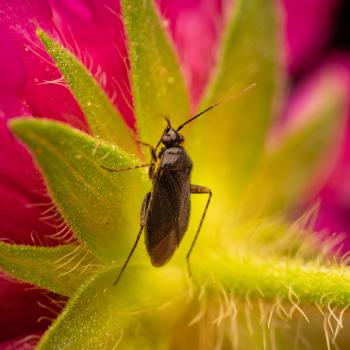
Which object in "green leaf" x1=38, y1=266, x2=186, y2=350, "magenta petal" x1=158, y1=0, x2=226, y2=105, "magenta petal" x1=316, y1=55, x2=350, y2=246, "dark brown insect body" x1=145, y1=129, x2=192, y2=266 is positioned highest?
"magenta petal" x1=158, y1=0, x2=226, y2=105

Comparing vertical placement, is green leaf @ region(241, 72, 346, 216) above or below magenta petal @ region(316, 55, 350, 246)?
above

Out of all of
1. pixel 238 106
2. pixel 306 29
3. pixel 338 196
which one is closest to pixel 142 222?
pixel 238 106

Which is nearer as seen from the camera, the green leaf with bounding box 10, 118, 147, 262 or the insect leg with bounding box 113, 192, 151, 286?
the green leaf with bounding box 10, 118, 147, 262

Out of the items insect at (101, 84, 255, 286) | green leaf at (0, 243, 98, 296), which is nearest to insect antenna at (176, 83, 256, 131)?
insect at (101, 84, 255, 286)

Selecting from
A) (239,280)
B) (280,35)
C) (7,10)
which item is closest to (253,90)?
(280,35)

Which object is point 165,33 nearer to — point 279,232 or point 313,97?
point 279,232

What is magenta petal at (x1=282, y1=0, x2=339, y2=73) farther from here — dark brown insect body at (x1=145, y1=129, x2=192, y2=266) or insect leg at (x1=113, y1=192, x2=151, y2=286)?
insect leg at (x1=113, y1=192, x2=151, y2=286)

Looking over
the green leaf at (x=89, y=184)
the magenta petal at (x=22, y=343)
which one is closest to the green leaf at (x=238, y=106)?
the green leaf at (x=89, y=184)
